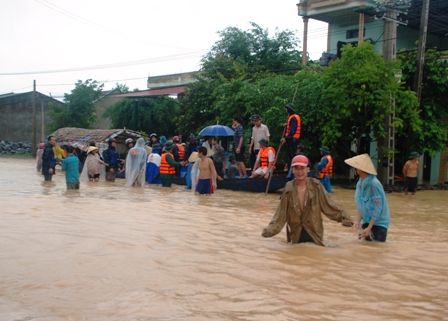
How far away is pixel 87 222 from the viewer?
8.67m

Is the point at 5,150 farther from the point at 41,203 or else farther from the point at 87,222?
the point at 87,222

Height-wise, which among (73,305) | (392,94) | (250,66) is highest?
(250,66)

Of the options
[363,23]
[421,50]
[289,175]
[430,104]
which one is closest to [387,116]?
[421,50]

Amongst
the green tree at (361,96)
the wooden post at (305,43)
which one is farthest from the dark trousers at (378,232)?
the wooden post at (305,43)

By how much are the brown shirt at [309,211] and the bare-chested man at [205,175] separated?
6.80m

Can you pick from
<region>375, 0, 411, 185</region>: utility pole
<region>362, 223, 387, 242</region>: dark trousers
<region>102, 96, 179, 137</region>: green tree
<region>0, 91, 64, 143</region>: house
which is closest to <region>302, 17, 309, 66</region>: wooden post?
<region>375, 0, 411, 185</region>: utility pole

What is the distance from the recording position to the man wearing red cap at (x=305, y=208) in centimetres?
670

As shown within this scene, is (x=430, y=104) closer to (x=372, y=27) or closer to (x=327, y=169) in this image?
(x=327, y=169)

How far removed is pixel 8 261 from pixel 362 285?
3.81m

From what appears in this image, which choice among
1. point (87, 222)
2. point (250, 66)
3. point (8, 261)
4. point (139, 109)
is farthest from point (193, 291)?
point (139, 109)

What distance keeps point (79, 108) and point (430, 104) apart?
86.4 feet

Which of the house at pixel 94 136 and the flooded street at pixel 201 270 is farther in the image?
the house at pixel 94 136

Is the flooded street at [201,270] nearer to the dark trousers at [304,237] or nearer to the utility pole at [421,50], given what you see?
the dark trousers at [304,237]

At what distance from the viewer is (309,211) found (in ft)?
22.1
